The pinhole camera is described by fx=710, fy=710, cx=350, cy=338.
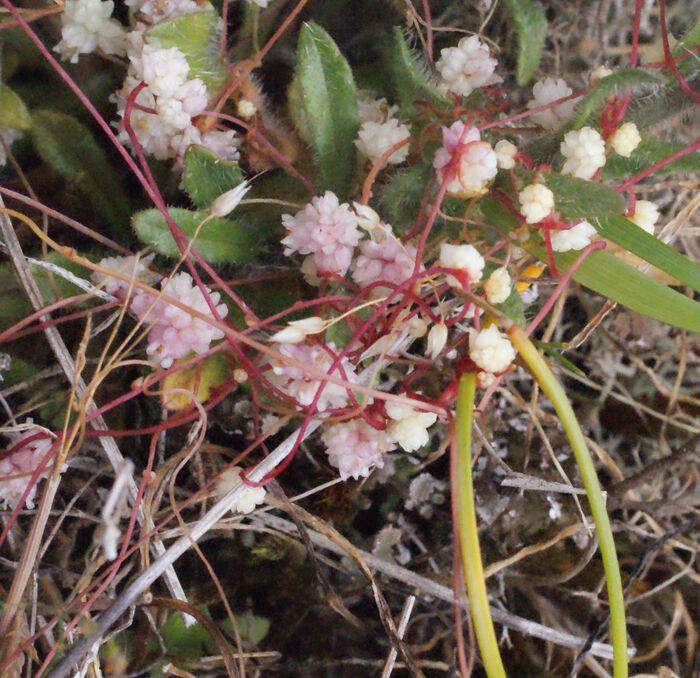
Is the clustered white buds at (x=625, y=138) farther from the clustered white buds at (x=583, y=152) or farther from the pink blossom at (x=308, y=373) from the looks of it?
the pink blossom at (x=308, y=373)

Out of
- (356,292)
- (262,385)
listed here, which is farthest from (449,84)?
(262,385)

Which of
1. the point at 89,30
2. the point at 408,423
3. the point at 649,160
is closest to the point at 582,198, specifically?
the point at 649,160

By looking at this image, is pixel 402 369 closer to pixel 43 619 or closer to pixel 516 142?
pixel 516 142

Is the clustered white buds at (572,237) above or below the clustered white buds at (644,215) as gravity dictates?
above

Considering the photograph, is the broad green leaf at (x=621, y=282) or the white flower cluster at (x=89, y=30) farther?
the white flower cluster at (x=89, y=30)

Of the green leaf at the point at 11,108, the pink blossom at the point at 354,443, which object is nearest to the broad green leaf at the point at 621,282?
the pink blossom at the point at 354,443
